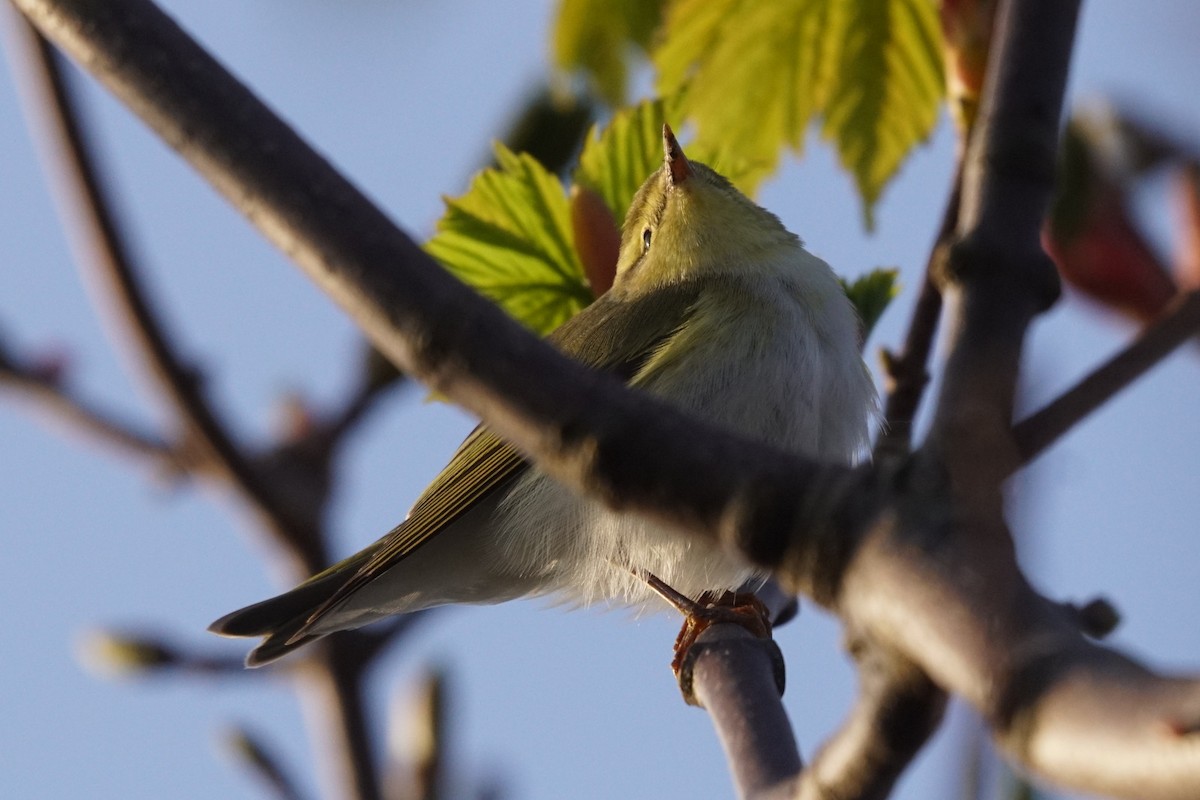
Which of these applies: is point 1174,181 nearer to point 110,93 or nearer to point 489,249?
point 489,249

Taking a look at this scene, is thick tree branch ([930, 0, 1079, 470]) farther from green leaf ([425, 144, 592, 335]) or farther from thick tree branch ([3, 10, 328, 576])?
thick tree branch ([3, 10, 328, 576])

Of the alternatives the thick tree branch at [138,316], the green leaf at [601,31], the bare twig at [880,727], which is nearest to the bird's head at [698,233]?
the green leaf at [601,31]

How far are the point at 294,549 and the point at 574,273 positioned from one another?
1.39m

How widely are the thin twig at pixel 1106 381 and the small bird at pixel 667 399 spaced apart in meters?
1.69

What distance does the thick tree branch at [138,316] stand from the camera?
2.63 meters

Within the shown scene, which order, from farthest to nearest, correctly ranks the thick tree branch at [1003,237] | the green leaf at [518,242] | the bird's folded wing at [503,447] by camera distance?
the bird's folded wing at [503,447] < the green leaf at [518,242] < the thick tree branch at [1003,237]

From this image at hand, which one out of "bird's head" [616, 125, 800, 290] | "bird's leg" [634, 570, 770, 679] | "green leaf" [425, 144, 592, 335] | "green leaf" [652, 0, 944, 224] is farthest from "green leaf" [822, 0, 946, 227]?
"bird's head" [616, 125, 800, 290]

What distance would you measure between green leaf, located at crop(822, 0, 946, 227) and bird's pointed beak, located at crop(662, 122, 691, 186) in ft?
0.93

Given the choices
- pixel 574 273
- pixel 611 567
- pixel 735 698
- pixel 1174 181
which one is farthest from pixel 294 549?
pixel 1174 181

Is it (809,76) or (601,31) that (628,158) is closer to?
(601,31)

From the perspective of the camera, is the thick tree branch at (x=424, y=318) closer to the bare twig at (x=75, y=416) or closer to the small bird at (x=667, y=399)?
the small bird at (x=667, y=399)

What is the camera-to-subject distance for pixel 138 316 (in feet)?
10.5

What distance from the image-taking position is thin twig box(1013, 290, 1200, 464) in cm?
93

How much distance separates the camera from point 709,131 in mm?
2436
